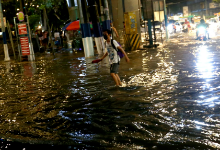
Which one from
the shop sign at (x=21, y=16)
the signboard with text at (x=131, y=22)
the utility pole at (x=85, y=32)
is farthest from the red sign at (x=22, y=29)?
the signboard with text at (x=131, y=22)

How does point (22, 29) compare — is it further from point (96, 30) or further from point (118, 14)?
point (118, 14)

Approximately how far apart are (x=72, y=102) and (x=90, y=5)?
18216mm

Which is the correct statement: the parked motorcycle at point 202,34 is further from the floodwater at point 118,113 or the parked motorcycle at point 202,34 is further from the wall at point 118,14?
the floodwater at point 118,113

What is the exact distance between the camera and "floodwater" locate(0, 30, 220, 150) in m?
4.82

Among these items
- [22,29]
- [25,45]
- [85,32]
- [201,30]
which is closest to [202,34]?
[201,30]

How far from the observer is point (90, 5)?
984 inches

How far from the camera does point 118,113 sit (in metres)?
6.41

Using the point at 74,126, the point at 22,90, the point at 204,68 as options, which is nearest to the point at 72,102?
the point at 74,126

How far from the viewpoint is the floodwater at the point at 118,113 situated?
4.82 meters

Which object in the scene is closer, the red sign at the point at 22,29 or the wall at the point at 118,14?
the red sign at the point at 22,29

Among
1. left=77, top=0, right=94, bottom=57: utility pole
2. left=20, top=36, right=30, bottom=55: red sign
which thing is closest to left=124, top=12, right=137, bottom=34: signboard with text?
left=77, top=0, right=94, bottom=57: utility pole

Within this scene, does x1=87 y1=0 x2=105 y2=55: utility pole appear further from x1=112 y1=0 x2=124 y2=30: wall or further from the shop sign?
x1=112 y1=0 x2=124 y2=30: wall

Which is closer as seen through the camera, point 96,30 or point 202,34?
point 96,30

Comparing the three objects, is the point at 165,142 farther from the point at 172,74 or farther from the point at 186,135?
the point at 172,74
